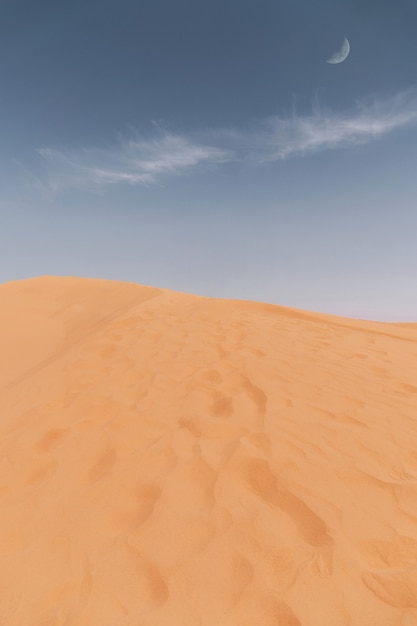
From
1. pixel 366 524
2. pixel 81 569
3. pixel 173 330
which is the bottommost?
pixel 81 569

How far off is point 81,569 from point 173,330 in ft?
15.2

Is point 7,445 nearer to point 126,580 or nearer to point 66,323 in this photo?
point 126,580

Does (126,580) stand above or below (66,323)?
below

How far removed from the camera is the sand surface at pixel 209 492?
5.65ft

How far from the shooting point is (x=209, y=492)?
240cm

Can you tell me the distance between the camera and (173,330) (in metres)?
6.40

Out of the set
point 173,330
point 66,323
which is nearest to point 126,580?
point 173,330

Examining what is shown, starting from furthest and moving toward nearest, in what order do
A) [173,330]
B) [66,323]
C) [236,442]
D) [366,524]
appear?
[66,323] < [173,330] < [236,442] < [366,524]

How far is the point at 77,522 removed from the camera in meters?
2.23

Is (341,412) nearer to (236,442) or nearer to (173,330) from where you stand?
(236,442)

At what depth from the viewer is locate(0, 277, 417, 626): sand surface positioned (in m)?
1.72

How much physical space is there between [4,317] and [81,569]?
842 centimetres

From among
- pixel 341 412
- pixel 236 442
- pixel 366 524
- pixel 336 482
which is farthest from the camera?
pixel 341 412

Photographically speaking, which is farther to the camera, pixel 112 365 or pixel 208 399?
pixel 112 365
